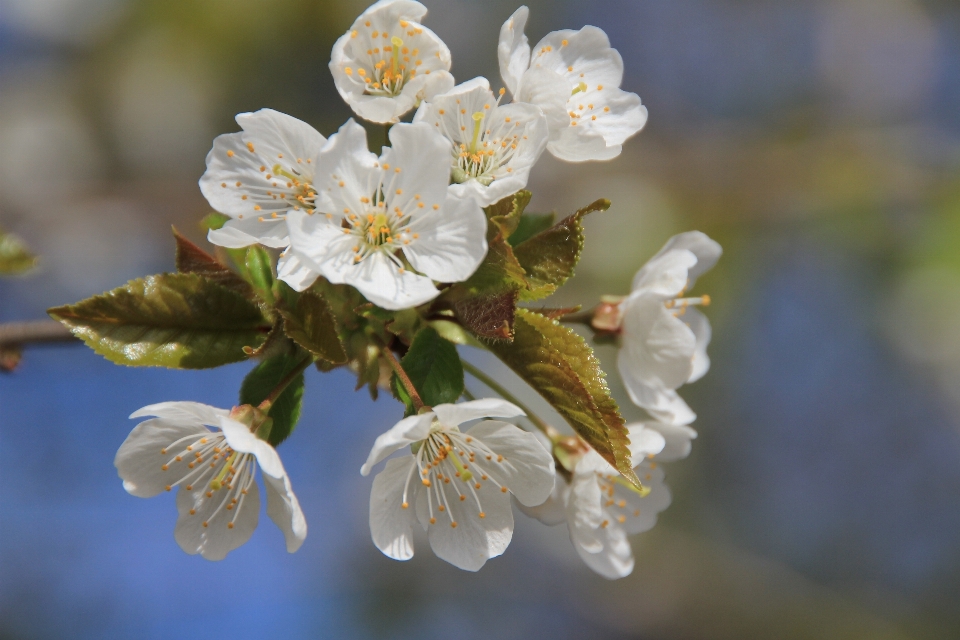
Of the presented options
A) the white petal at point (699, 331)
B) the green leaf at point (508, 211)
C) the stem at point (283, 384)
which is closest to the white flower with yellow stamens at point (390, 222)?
the green leaf at point (508, 211)

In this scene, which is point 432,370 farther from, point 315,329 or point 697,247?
point 697,247

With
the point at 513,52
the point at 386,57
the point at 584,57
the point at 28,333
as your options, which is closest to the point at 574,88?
the point at 584,57

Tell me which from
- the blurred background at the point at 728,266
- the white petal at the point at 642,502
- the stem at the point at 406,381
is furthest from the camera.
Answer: the blurred background at the point at 728,266

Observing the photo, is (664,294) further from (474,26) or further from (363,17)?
(474,26)

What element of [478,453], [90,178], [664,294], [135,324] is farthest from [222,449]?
[90,178]

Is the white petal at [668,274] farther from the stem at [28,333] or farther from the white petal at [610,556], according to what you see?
the stem at [28,333]
